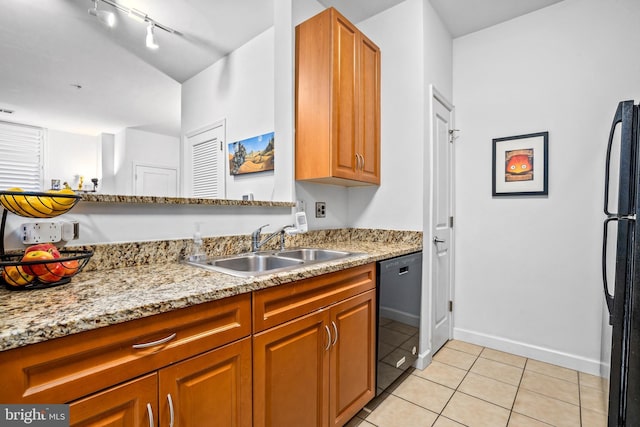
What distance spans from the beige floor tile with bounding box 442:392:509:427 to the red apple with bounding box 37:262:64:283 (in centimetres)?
190

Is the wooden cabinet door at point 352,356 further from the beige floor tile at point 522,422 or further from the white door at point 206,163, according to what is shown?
the white door at point 206,163

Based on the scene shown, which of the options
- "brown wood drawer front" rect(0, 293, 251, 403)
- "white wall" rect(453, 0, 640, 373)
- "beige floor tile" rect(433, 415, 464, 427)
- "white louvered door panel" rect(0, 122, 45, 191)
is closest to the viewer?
"brown wood drawer front" rect(0, 293, 251, 403)

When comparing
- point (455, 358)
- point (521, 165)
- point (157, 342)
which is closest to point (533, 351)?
point (455, 358)

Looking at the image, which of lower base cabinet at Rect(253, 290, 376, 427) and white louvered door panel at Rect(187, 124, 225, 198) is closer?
lower base cabinet at Rect(253, 290, 376, 427)

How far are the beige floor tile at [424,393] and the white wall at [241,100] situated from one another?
1.52 m

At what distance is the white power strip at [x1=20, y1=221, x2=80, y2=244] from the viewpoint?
1.02m

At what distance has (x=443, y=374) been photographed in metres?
2.04

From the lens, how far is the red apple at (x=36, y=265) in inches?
32.9

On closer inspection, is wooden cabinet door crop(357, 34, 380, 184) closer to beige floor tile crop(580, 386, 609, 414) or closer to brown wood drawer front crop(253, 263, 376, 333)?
brown wood drawer front crop(253, 263, 376, 333)

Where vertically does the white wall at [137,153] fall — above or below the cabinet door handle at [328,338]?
above

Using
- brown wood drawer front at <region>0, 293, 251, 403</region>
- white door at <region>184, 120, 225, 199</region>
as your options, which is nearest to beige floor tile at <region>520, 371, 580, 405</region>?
brown wood drawer front at <region>0, 293, 251, 403</region>

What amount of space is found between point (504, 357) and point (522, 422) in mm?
795

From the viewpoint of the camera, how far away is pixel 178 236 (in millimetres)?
1427

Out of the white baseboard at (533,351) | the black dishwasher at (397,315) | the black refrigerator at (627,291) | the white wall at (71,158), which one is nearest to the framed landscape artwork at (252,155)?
the white wall at (71,158)
